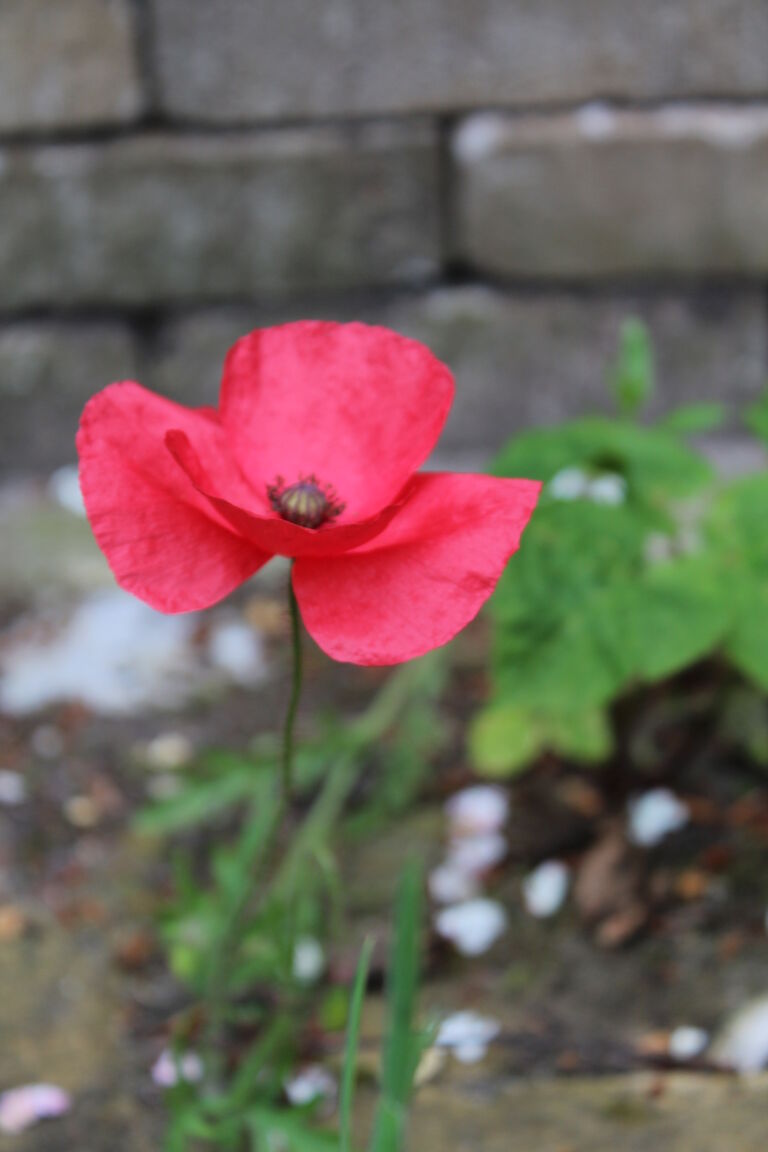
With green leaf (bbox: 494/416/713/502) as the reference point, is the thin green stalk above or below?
above

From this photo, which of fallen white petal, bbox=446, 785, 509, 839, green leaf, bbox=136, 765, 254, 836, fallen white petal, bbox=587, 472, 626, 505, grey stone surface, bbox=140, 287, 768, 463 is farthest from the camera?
grey stone surface, bbox=140, 287, 768, 463

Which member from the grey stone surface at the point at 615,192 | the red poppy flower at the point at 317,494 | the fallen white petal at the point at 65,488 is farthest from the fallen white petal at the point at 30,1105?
the grey stone surface at the point at 615,192

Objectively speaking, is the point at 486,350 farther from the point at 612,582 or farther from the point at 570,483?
A: the point at 612,582

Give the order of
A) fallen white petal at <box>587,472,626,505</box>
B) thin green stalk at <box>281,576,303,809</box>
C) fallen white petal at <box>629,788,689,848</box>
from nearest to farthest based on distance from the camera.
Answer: thin green stalk at <box>281,576,303,809</box> → fallen white petal at <box>587,472,626,505</box> → fallen white petal at <box>629,788,689,848</box>

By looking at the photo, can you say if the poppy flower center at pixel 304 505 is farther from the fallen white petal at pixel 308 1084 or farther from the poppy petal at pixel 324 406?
the fallen white petal at pixel 308 1084

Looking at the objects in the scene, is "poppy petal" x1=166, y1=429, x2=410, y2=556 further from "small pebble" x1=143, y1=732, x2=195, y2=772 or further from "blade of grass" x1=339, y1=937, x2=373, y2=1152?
"small pebble" x1=143, y1=732, x2=195, y2=772

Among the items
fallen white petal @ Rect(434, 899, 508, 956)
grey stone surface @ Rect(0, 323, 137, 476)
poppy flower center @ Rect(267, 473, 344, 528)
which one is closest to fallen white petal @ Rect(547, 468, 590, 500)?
fallen white petal @ Rect(434, 899, 508, 956)

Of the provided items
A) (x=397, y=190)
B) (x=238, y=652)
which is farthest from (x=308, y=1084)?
(x=397, y=190)

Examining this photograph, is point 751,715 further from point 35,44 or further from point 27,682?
point 35,44
